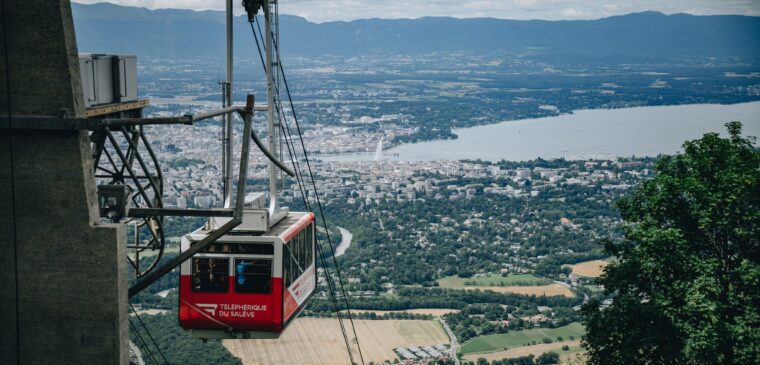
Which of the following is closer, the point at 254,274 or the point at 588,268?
the point at 254,274

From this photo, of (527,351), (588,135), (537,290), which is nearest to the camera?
(527,351)

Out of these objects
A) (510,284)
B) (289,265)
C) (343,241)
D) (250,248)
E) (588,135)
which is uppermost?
(250,248)

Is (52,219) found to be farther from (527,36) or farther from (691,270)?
(527,36)

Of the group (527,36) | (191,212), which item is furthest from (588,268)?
(527,36)

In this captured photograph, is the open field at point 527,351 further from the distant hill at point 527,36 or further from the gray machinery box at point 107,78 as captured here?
the distant hill at point 527,36

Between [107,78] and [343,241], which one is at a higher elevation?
[107,78]

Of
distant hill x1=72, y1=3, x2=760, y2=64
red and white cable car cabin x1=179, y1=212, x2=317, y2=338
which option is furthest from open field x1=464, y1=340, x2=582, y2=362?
distant hill x1=72, y1=3, x2=760, y2=64

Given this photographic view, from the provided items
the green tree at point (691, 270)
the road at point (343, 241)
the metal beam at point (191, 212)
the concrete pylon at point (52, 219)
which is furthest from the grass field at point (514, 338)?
the concrete pylon at point (52, 219)
